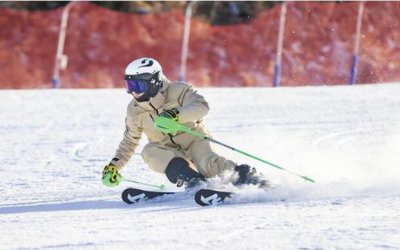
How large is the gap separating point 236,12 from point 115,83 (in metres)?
3.57

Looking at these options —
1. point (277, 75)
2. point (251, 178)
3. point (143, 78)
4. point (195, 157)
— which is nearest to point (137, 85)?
point (143, 78)

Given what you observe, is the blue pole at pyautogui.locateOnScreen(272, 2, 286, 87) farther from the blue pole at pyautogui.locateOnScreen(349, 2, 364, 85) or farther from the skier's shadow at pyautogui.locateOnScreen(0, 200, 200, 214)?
the skier's shadow at pyautogui.locateOnScreen(0, 200, 200, 214)

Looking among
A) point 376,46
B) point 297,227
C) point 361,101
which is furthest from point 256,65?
point 297,227

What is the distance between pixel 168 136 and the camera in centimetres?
591

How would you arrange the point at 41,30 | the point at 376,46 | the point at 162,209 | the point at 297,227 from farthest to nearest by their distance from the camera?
the point at 376,46 → the point at 41,30 → the point at 162,209 → the point at 297,227

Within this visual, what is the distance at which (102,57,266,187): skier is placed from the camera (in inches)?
→ 223

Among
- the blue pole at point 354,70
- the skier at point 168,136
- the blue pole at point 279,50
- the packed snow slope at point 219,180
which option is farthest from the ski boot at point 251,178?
the blue pole at point 354,70

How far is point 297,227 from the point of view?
4113 millimetres

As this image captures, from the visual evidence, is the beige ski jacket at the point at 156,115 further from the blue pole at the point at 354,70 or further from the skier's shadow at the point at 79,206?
the blue pole at the point at 354,70

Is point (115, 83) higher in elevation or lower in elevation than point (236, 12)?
lower

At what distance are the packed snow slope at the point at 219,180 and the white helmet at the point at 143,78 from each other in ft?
2.34

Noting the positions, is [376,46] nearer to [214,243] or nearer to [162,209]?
[162,209]

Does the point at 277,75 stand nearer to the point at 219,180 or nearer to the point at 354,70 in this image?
the point at 354,70

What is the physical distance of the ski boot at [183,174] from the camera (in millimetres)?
5637
